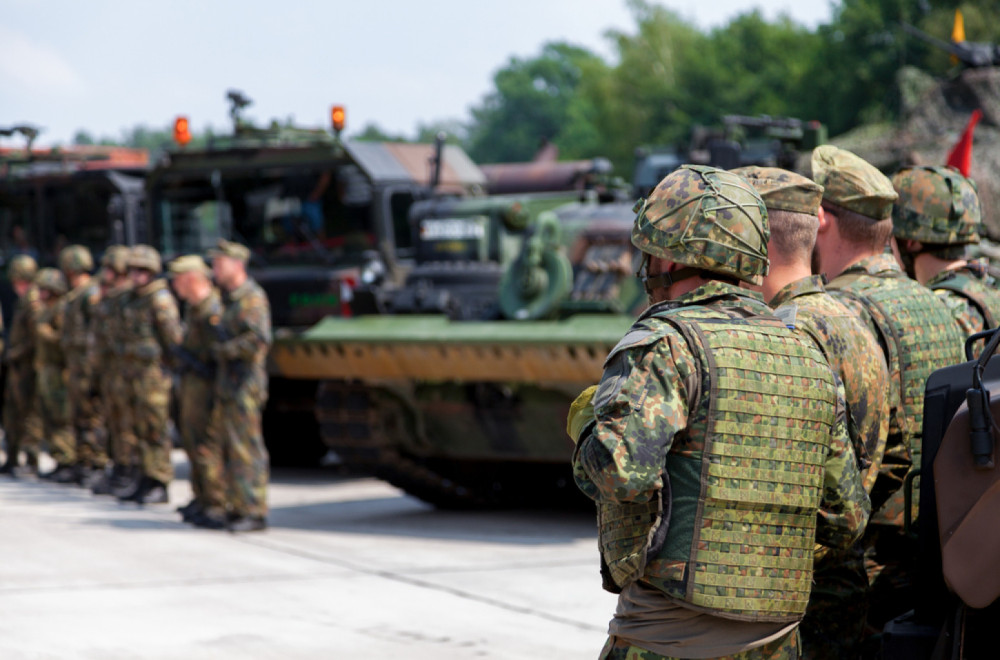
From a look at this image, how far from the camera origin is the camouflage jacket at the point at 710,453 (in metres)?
2.71

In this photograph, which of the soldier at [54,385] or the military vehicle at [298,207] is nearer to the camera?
the military vehicle at [298,207]

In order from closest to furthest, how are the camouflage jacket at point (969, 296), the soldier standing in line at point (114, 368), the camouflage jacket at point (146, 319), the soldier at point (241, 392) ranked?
the camouflage jacket at point (969, 296)
the soldier at point (241, 392)
the camouflage jacket at point (146, 319)
the soldier standing in line at point (114, 368)

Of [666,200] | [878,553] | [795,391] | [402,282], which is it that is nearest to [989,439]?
[795,391]

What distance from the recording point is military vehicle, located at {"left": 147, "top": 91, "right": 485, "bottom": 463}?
11180 mm

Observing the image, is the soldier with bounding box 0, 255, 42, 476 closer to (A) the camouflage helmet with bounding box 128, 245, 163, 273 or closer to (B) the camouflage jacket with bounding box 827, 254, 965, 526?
(A) the camouflage helmet with bounding box 128, 245, 163, 273

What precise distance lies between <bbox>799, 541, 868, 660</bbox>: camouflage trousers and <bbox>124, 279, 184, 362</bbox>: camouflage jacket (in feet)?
23.0

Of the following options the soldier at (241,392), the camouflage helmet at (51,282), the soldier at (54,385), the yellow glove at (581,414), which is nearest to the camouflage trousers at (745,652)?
the yellow glove at (581,414)

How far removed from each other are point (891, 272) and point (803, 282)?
21.7 inches

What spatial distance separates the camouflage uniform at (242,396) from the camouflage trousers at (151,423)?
1.59 m

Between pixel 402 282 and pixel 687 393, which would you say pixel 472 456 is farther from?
pixel 687 393

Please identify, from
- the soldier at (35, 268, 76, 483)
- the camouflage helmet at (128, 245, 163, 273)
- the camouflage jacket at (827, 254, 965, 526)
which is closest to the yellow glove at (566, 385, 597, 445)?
the camouflage jacket at (827, 254, 965, 526)

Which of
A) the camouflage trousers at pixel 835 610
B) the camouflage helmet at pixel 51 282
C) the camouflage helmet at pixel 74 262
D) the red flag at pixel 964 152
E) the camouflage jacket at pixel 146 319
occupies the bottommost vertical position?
the camouflage trousers at pixel 835 610

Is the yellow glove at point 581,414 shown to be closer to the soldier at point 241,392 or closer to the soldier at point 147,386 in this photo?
the soldier at point 241,392

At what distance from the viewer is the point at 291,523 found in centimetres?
923
